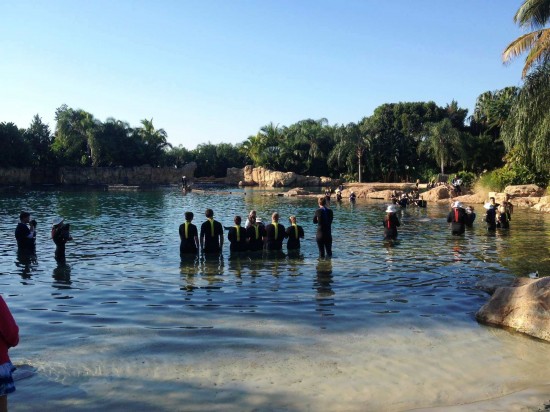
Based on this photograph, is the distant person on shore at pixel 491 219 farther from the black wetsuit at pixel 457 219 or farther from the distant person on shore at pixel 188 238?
the distant person on shore at pixel 188 238

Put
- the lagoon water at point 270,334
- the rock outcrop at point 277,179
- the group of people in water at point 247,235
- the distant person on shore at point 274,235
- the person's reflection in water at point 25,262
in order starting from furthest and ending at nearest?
the rock outcrop at point 277,179, the distant person on shore at point 274,235, the group of people in water at point 247,235, the person's reflection in water at point 25,262, the lagoon water at point 270,334

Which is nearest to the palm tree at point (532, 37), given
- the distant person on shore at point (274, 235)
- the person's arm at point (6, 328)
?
the distant person on shore at point (274, 235)

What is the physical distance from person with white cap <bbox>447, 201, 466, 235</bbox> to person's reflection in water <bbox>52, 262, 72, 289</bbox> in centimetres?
1310

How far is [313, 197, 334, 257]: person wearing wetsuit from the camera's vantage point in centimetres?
1432

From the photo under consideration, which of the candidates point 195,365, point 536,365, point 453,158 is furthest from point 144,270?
point 453,158

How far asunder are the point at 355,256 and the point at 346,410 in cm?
1012

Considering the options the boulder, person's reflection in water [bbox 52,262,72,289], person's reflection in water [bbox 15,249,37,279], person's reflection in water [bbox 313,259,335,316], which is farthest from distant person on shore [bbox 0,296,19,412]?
the boulder

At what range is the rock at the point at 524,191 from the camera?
35625mm

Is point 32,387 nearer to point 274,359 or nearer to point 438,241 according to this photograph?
point 274,359

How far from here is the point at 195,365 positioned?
261 inches

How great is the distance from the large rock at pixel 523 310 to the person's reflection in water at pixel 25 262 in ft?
33.5

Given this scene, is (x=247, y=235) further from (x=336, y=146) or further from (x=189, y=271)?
(x=336, y=146)

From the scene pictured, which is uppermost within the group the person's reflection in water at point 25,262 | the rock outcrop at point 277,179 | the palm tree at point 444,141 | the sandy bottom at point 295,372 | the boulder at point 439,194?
the palm tree at point 444,141

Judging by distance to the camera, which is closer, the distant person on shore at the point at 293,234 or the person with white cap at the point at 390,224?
the distant person on shore at the point at 293,234
